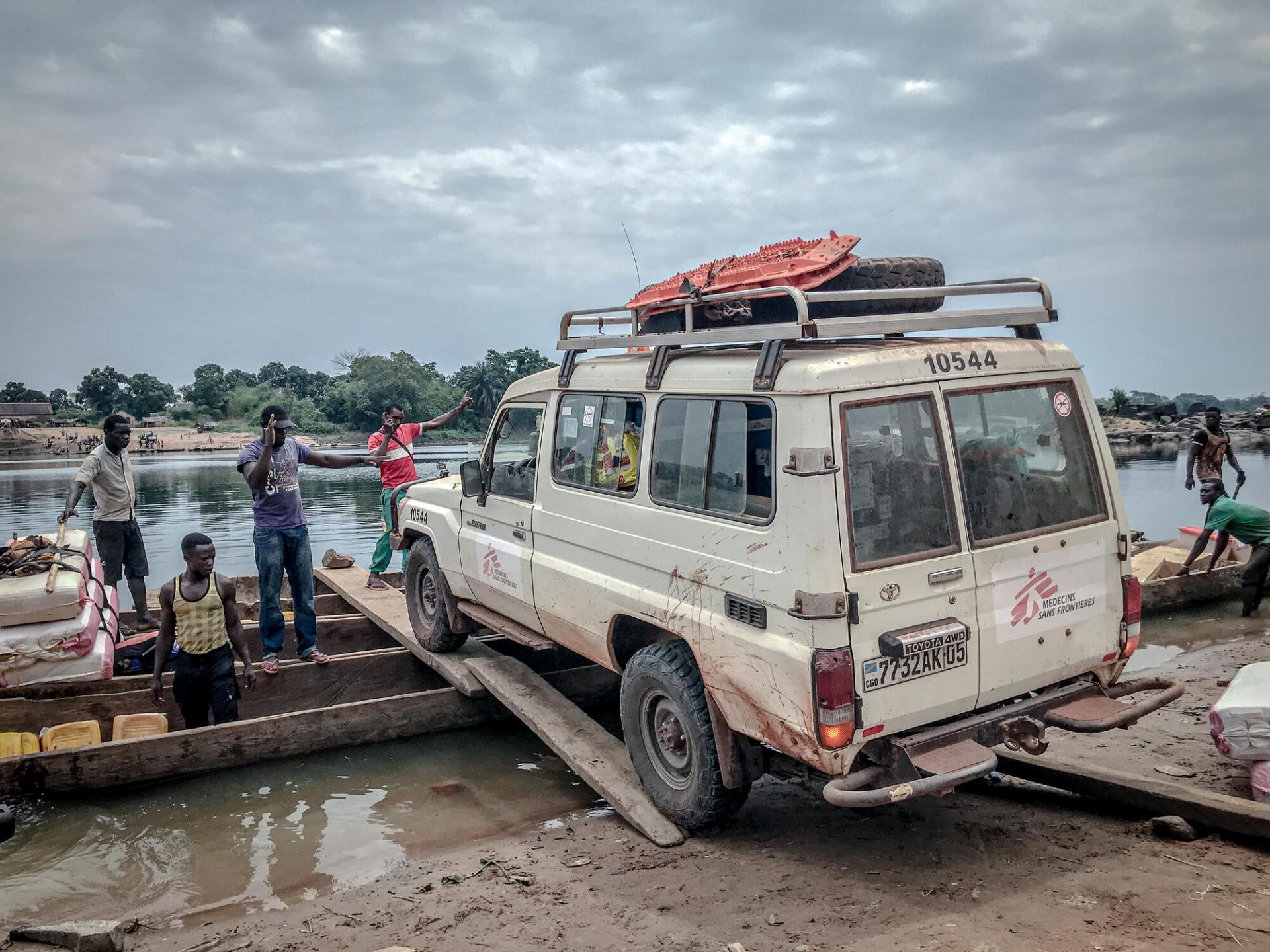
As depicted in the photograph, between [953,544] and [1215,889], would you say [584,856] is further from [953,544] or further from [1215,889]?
[1215,889]

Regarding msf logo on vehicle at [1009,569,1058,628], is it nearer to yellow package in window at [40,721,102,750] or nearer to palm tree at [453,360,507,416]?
yellow package in window at [40,721,102,750]

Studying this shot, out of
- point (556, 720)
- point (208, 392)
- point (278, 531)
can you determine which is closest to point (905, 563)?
point (556, 720)

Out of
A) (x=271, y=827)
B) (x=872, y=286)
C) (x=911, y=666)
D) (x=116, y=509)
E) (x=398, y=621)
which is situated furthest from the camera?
(x=116, y=509)

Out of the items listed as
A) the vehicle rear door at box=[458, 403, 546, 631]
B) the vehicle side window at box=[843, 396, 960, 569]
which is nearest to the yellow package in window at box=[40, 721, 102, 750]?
the vehicle rear door at box=[458, 403, 546, 631]

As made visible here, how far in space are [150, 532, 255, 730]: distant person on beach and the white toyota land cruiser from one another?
94.8 inches

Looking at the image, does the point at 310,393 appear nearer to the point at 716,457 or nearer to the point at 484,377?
the point at 484,377

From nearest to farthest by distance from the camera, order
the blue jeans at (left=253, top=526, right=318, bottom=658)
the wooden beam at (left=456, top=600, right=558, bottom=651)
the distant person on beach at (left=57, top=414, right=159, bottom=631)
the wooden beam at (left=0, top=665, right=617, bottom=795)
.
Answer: the wooden beam at (left=0, top=665, right=617, bottom=795) → the wooden beam at (left=456, top=600, right=558, bottom=651) → the blue jeans at (left=253, top=526, right=318, bottom=658) → the distant person on beach at (left=57, top=414, right=159, bottom=631)

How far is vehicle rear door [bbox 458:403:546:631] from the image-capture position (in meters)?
5.93

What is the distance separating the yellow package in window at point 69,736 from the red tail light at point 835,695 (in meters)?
4.96

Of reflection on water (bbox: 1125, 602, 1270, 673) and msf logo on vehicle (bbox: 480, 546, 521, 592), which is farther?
reflection on water (bbox: 1125, 602, 1270, 673)

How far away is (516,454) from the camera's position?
620cm

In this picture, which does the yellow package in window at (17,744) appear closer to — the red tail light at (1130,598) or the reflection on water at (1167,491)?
the red tail light at (1130,598)

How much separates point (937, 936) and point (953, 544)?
5.01 feet

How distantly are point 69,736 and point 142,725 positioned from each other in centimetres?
43
